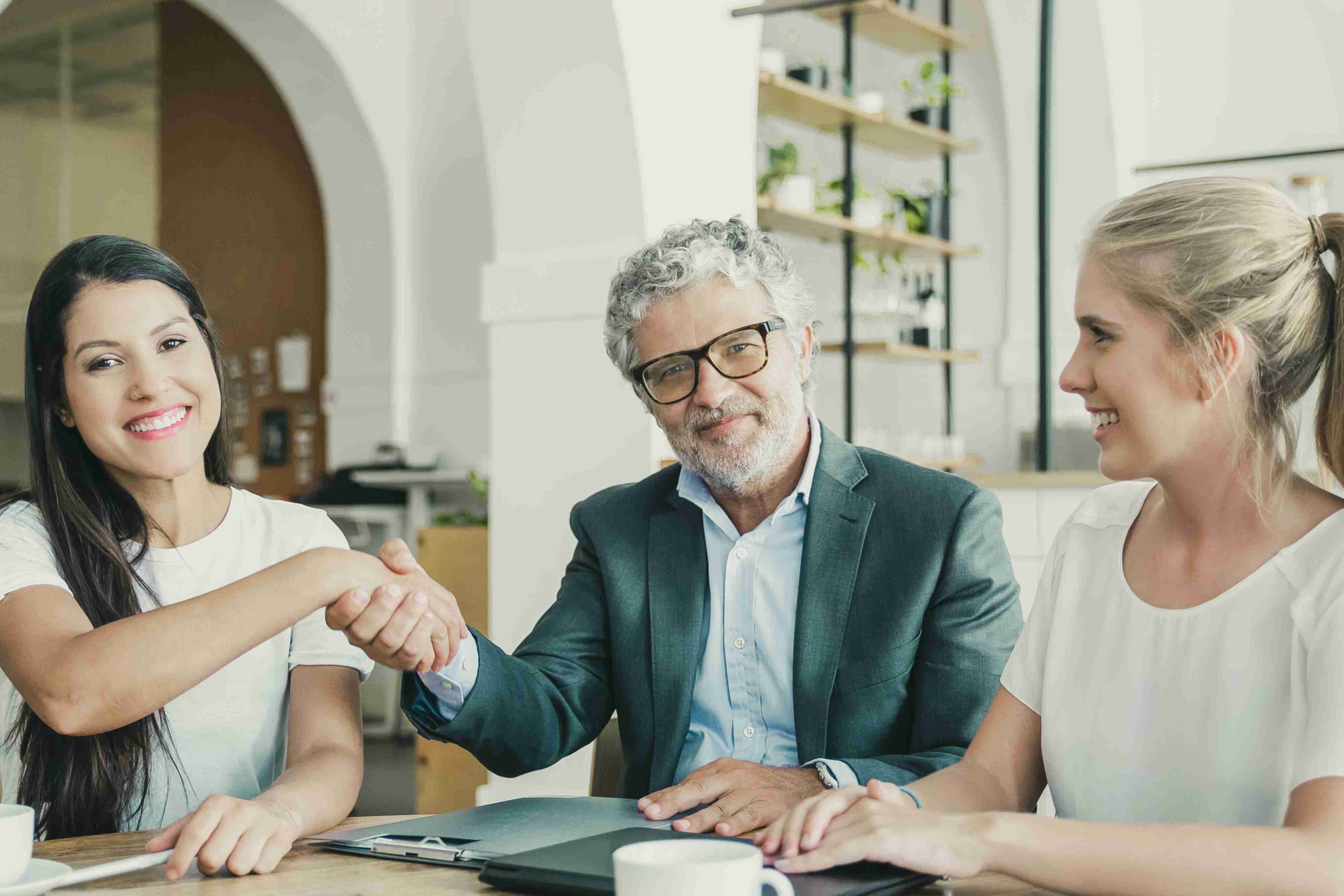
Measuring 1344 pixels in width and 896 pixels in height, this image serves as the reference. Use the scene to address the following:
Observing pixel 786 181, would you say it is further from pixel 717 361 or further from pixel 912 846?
pixel 912 846

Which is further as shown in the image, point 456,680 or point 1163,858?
point 456,680

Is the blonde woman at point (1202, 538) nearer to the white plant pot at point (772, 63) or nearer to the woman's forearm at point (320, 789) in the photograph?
the woman's forearm at point (320, 789)

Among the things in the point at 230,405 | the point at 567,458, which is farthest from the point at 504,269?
the point at 230,405

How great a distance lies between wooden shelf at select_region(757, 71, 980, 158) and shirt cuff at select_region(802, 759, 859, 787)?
3.27 meters

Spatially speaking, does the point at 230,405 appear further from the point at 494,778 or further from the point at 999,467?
the point at 999,467

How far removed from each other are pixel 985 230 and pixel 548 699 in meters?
5.61

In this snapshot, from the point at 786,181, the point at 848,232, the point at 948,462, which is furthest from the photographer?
the point at 948,462

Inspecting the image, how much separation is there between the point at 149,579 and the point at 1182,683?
50.4 inches

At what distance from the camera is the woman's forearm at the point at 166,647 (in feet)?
4.46

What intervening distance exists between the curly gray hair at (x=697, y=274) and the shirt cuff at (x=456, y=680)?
49cm

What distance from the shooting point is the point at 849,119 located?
555 centimetres

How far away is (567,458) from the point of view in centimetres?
327

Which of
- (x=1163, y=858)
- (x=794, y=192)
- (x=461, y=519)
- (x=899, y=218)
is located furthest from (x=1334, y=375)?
(x=899, y=218)

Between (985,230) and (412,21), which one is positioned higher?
(412,21)
